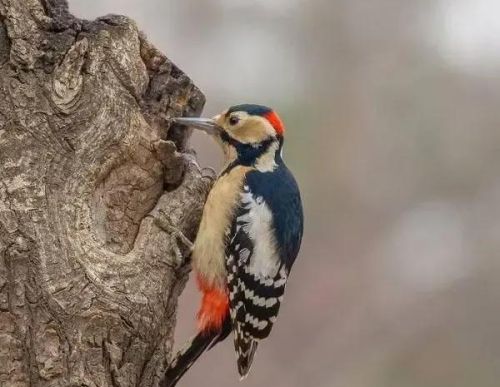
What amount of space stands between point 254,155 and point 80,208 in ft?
2.84

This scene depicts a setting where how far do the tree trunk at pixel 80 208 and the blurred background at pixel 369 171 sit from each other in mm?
3562

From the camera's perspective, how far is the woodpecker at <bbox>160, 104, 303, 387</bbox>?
124 inches

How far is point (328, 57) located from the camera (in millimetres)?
9164

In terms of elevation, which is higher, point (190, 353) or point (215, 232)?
point (215, 232)

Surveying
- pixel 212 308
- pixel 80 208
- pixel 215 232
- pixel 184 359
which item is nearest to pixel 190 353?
pixel 184 359

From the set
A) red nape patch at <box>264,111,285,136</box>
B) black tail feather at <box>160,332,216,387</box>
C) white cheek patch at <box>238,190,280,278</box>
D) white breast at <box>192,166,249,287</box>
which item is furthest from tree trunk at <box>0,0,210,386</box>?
red nape patch at <box>264,111,285,136</box>

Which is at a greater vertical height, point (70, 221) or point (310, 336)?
point (310, 336)

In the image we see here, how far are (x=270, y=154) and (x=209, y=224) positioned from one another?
0.44 meters

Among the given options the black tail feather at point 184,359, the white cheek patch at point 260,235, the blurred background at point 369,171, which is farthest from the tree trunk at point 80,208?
the blurred background at point 369,171

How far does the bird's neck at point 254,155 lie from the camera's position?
3.40m

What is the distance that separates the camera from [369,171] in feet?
27.9

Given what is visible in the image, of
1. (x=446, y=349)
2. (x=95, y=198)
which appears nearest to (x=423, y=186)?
(x=446, y=349)

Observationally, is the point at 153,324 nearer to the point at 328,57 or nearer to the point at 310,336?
the point at 310,336

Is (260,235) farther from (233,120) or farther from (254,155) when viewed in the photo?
(233,120)
